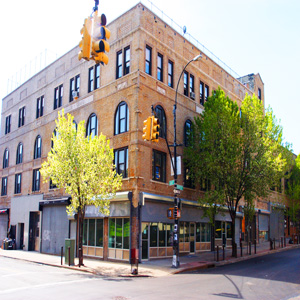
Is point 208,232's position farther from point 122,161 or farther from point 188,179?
point 122,161

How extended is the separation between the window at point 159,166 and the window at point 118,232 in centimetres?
363

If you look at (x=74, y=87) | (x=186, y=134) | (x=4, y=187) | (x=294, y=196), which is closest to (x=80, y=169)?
(x=186, y=134)

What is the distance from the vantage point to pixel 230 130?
2439cm

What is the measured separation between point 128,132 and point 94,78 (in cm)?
662

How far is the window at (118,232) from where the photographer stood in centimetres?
2209

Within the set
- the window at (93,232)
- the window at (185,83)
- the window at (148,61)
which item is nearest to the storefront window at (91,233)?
the window at (93,232)

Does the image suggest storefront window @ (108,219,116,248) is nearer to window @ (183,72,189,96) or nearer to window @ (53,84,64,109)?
window @ (183,72,189,96)

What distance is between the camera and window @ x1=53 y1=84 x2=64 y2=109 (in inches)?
1233

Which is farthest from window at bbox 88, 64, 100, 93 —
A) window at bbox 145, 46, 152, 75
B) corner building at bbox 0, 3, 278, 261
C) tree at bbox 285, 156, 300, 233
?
tree at bbox 285, 156, 300, 233

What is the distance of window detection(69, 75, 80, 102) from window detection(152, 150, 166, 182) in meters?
9.31

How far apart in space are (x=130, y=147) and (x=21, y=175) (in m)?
17.6

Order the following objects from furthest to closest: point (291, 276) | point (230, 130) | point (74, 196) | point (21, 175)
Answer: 1. point (21, 175)
2. point (230, 130)
3. point (74, 196)
4. point (291, 276)

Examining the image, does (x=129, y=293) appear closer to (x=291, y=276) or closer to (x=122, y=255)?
(x=291, y=276)

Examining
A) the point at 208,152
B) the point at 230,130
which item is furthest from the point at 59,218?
the point at 230,130
